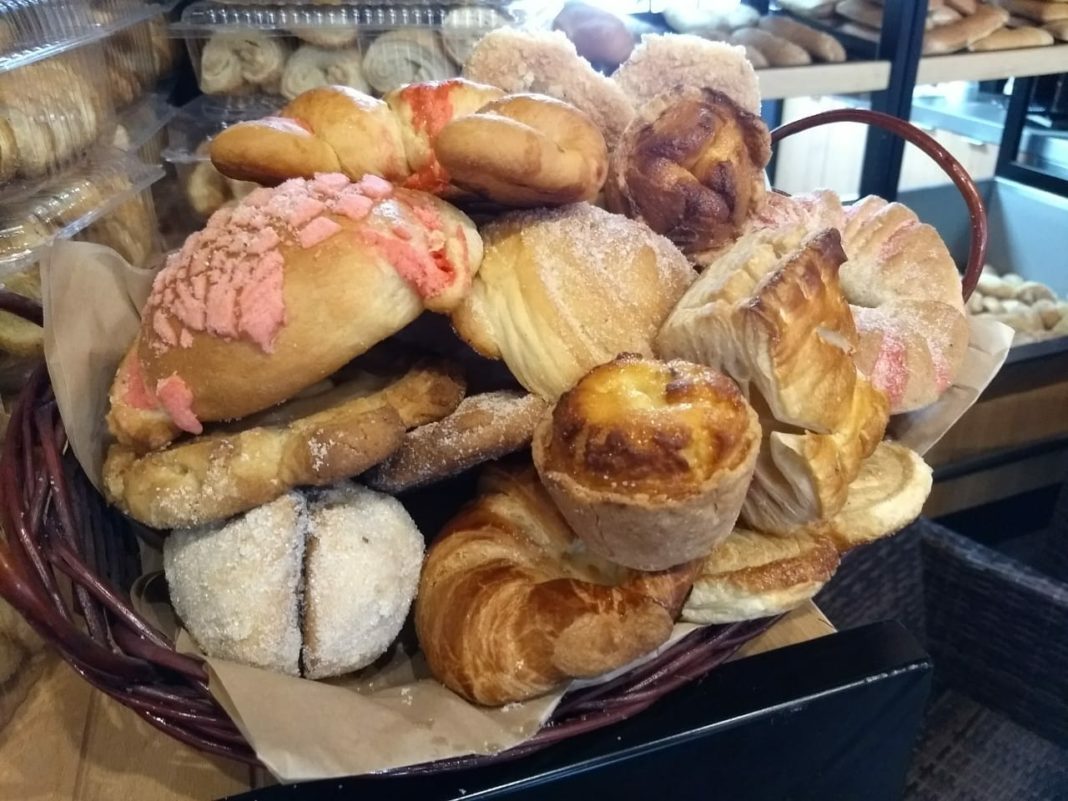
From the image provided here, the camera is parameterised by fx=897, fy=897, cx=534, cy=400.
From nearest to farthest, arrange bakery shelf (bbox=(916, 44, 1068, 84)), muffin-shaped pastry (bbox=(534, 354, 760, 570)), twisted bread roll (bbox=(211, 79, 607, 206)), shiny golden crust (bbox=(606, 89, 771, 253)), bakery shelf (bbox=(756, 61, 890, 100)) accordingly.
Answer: muffin-shaped pastry (bbox=(534, 354, 760, 570))
twisted bread roll (bbox=(211, 79, 607, 206))
shiny golden crust (bbox=(606, 89, 771, 253))
bakery shelf (bbox=(756, 61, 890, 100))
bakery shelf (bbox=(916, 44, 1068, 84))

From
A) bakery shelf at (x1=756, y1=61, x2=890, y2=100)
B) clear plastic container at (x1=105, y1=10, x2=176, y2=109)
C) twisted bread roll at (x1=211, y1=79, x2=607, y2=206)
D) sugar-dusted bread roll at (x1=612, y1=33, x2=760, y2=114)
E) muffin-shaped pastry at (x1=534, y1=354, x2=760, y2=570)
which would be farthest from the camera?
bakery shelf at (x1=756, y1=61, x2=890, y2=100)

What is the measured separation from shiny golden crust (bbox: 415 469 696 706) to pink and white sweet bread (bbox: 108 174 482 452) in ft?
0.60

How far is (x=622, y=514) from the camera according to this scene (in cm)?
58

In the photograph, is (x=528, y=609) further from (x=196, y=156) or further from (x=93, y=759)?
(x=196, y=156)

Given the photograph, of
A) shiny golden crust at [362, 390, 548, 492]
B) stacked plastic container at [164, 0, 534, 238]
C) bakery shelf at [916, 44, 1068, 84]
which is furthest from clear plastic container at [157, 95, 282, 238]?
bakery shelf at [916, 44, 1068, 84]

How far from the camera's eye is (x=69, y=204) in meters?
1.04

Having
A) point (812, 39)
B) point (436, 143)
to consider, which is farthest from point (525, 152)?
point (812, 39)

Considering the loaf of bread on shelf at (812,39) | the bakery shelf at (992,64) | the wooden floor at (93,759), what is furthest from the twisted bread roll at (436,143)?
the bakery shelf at (992,64)

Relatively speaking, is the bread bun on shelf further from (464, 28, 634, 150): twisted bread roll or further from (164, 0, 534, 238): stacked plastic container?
(164, 0, 534, 238): stacked plastic container

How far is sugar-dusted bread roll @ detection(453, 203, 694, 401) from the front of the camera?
0.73 meters

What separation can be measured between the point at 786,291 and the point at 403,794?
1.45ft

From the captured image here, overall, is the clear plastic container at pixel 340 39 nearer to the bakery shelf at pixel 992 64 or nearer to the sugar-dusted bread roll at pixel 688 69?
the sugar-dusted bread roll at pixel 688 69

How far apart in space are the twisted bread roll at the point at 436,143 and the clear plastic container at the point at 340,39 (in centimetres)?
61

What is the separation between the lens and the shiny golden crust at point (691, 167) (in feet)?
2.72
